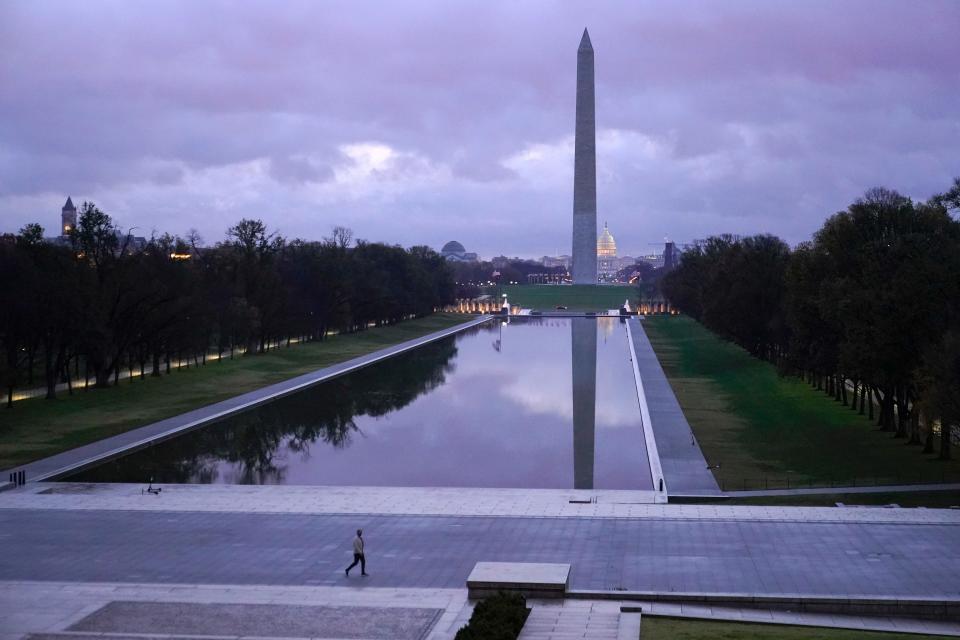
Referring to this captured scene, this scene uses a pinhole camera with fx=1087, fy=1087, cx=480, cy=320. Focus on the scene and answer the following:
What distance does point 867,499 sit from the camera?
65.2 feet

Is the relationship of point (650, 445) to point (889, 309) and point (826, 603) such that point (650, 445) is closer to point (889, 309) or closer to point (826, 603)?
point (889, 309)

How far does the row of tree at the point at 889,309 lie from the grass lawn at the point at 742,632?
29.2 ft

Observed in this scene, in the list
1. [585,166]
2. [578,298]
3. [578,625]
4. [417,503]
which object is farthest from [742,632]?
[578,298]

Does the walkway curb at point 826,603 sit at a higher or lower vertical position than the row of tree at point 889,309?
lower

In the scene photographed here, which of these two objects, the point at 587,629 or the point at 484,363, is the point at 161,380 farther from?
the point at 587,629

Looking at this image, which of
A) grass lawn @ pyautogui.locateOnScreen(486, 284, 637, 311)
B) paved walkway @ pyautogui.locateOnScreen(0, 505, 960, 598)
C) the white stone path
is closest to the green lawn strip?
the white stone path

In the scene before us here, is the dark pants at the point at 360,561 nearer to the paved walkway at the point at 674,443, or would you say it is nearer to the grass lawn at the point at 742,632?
the grass lawn at the point at 742,632

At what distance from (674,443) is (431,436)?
650cm

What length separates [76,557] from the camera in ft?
51.1

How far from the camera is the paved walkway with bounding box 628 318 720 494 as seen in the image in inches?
845

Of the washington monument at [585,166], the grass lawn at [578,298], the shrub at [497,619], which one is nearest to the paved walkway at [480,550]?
the shrub at [497,619]

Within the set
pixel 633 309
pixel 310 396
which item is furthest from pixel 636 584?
pixel 633 309

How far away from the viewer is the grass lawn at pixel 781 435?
74.6 feet

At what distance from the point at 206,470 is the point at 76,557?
8536mm
